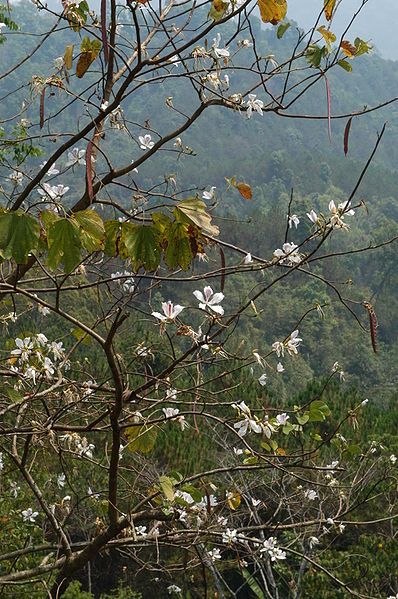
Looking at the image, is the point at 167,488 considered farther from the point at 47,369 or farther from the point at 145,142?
the point at 145,142

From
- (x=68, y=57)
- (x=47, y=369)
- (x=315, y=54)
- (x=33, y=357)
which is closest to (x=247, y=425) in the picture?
(x=47, y=369)

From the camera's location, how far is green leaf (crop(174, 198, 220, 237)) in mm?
984

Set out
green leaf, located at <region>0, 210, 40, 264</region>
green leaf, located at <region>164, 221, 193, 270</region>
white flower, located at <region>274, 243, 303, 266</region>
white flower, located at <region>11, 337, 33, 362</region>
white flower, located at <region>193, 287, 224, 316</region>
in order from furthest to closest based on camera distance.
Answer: white flower, located at <region>11, 337, 33, 362</region> → white flower, located at <region>274, 243, 303, 266</region> → white flower, located at <region>193, 287, 224, 316</region> → green leaf, located at <region>164, 221, 193, 270</region> → green leaf, located at <region>0, 210, 40, 264</region>

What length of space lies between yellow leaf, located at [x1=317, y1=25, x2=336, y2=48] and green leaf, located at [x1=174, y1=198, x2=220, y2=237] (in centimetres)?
36

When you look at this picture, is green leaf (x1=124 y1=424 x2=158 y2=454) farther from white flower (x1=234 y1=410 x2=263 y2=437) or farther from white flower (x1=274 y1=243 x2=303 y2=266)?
white flower (x1=274 y1=243 x2=303 y2=266)

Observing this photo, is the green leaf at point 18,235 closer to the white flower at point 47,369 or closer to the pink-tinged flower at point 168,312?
the pink-tinged flower at point 168,312

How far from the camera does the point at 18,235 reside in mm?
922

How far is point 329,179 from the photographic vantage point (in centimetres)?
5134

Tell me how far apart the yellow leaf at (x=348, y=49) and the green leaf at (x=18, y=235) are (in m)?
0.65

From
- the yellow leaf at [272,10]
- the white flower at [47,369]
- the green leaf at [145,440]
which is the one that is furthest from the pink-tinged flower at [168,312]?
the yellow leaf at [272,10]

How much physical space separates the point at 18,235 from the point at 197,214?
23cm

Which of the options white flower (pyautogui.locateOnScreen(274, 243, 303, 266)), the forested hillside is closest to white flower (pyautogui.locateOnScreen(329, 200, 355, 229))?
white flower (pyautogui.locateOnScreen(274, 243, 303, 266))

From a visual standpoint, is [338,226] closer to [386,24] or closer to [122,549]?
[122,549]

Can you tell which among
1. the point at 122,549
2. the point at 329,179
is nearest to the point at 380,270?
the point at 329,179
